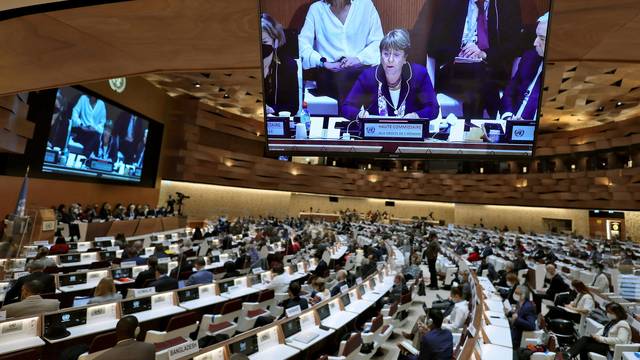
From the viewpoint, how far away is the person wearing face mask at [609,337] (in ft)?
15.3

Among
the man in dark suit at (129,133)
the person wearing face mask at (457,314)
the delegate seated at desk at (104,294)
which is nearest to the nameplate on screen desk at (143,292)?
the delegate seated at desk at (104,294)

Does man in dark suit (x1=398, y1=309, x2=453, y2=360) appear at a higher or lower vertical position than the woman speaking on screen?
lower

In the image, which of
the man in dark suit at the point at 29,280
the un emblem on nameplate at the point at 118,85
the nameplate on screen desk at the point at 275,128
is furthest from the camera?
the un emblem on nameplate at the point at 118,85

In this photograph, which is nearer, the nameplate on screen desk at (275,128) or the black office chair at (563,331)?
the nameplate on screen desk at (275,128)

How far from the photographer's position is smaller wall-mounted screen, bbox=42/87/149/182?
43.9 ft

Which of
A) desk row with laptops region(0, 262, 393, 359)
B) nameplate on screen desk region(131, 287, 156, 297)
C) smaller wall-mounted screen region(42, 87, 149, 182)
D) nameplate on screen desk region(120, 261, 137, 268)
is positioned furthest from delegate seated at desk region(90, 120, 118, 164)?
nameplate on screen desk region(131, 287, 156, 297)

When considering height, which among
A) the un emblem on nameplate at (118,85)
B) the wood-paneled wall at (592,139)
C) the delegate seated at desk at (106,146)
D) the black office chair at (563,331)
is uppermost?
the wood-paneled wall at (592,139)

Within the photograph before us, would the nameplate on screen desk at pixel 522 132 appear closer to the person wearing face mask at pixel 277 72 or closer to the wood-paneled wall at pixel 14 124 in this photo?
the person wearing face mask at pixel 277 72

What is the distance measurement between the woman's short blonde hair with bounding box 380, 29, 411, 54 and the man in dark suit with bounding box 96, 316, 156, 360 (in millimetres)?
3075

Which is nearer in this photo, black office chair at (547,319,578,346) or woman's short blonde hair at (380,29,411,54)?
woman's short blonde hair at (380,29,411,54)

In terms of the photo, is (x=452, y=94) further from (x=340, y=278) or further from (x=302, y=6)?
(x=340, y=278)

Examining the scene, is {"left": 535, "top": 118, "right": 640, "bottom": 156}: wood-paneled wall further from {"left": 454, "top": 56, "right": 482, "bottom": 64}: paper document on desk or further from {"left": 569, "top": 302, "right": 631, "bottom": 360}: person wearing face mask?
{"left": 454, "top": 56, "right": 482, "bottom": 64}: paper document on desk

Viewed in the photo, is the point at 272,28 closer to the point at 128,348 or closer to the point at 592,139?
the point at 128,348

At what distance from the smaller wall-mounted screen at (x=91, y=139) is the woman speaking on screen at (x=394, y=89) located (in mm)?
14226
